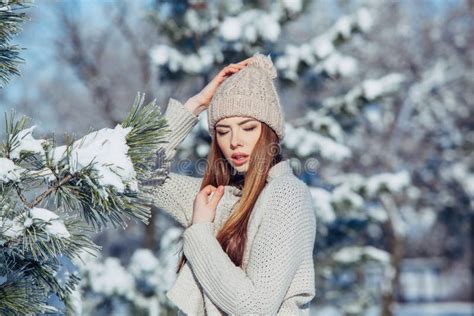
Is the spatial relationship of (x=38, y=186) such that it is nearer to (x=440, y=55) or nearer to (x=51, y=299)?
(x=51, y=299)

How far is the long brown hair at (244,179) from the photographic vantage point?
263 cm

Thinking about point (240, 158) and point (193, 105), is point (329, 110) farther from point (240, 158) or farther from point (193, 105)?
point (240, 158)

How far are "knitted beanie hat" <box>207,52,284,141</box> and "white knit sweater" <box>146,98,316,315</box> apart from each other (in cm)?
18

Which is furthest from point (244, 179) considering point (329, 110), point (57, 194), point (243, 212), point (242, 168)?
point (329, 110)

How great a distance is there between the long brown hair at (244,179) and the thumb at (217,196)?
7 centimetres

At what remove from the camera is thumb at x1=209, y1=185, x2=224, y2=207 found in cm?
268

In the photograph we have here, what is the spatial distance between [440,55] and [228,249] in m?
15.8

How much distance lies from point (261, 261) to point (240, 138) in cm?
50

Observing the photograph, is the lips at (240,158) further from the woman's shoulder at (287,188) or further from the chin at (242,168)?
the woman's shoulder at (287,188)

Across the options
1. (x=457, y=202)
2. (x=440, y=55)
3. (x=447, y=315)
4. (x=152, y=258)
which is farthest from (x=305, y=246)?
(x=447, y=315)

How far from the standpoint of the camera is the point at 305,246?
102 inches

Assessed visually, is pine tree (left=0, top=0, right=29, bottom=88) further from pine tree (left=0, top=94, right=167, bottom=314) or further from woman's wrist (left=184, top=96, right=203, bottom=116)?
woman's wrist (left=184, top=96, right=203, bottom=116)

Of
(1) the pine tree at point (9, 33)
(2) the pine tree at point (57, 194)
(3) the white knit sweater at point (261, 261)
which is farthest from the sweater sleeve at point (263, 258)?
(1) the pine tree at point (9, 33)

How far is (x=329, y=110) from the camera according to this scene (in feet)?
26.2
